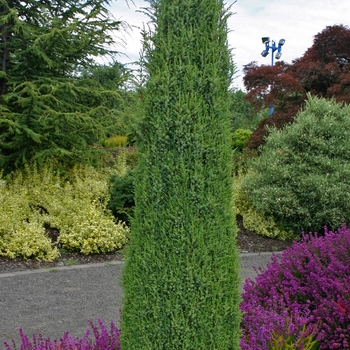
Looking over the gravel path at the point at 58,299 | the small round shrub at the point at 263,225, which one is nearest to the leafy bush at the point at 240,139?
the small round shrub at the point at 263,225

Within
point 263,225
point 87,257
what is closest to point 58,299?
point 87,257

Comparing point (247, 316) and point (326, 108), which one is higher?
point (326, 108)

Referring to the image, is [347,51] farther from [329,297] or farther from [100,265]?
[329,297]

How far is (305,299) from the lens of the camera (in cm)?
386

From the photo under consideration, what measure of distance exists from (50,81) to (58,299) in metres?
5.03

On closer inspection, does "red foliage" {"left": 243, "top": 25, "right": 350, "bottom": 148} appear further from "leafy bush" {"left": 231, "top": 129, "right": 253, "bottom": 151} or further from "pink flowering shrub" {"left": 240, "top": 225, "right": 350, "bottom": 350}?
"pink flowering shrub" {"left": 240, "top": 225, "right": 350, "bottom": 350}

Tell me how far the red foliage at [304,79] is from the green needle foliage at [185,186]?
8555 mm

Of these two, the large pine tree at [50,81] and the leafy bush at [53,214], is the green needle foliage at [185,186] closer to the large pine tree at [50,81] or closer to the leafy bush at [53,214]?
the leafy bush at [53,214]

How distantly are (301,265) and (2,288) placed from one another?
11.9 feet

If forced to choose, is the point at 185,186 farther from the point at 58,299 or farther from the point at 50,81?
the point at 50,81

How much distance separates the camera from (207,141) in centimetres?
229

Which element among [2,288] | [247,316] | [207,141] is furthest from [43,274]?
[207,141]

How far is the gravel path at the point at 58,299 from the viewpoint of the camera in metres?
4.34

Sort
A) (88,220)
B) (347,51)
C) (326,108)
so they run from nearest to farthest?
(88,220) < (326,108) < (347,51)
